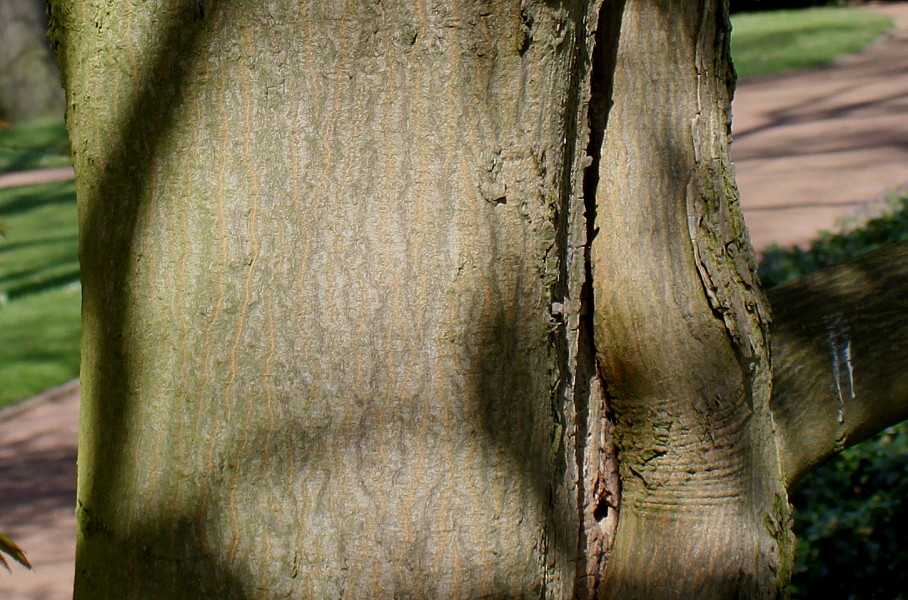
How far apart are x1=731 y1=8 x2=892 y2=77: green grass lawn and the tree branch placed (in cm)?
1638

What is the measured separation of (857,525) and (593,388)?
112 inches

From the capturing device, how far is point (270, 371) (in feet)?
4.15

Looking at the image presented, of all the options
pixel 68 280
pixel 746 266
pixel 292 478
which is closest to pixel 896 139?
pixel 68 280

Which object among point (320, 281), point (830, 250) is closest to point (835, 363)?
point (320, 281)

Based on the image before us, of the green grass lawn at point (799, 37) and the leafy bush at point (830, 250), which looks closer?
the leafy bush at point (830, 250)

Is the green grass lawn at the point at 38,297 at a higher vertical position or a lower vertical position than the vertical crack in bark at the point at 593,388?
lower

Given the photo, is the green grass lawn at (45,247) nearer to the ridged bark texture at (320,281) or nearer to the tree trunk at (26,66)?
the tree trunk at (26,66)

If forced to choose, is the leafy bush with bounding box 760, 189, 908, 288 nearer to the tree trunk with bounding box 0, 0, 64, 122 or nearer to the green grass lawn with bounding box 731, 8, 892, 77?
the green grass lawn with bounding box 731, 8, 892, 77

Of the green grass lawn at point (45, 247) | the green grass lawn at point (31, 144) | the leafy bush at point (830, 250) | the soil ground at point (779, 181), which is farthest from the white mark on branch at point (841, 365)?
the green grass lawn at point (31, 144)

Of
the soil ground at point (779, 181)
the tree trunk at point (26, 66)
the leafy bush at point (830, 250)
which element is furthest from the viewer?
the tree trunk at point (26, 66)

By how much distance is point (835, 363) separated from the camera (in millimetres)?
1923

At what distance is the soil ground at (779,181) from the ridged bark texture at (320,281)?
3.72m

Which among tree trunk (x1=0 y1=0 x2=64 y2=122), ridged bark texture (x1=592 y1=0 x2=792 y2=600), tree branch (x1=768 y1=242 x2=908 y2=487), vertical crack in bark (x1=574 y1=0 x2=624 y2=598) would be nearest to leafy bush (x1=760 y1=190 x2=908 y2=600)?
tree branch (x1=768 y1=242 x2=908 y2=487)

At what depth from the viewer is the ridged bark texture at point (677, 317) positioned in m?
1.60
